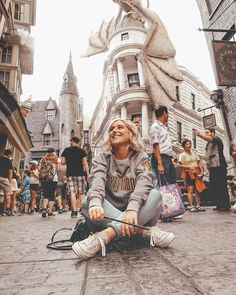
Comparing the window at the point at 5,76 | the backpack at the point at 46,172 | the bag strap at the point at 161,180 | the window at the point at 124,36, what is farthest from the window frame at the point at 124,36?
the bag strap at the point at 161,180

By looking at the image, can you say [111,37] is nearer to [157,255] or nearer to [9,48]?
[9,48]

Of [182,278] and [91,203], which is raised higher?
[91,203]

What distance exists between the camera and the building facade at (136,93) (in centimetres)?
2386

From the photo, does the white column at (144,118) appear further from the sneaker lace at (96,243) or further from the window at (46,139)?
the sneaker lace at (96,243)

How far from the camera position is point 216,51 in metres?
8.06

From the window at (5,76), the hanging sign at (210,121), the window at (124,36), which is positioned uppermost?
the window at (124,36)

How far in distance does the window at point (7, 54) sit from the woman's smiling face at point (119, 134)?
19.8 meters

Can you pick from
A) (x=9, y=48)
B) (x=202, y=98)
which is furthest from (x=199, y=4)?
(x=202, y=98)

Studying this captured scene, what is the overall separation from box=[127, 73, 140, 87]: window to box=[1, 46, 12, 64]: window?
1082 cm

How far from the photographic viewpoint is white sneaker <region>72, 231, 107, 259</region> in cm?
204

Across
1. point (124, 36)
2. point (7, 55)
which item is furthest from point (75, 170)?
point (124, 36)

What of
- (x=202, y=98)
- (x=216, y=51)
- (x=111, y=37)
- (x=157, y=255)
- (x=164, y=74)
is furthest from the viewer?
(x=202, y=98)

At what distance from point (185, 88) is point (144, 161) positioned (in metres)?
26.4

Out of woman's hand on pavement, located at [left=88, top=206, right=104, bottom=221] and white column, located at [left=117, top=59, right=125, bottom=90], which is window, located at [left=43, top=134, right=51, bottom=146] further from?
woman's hand on pavement, located at [left=88, top=206, right=104, bottom=221]
